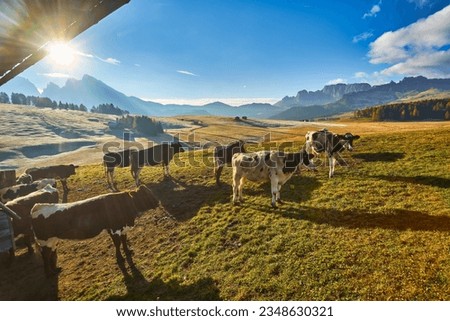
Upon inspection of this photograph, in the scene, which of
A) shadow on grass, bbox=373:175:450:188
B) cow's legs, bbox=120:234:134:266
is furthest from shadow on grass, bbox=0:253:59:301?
shadow on grass, bbox=373:175:450:188

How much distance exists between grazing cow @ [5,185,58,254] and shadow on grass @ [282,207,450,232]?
1279 centimetres

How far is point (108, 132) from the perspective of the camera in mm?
126250

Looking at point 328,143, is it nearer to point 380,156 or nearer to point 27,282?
point 380,156

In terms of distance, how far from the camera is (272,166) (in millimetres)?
14102

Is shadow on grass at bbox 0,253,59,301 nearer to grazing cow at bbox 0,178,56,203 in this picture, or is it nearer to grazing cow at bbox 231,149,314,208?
grazing cow at bbox 0,178,56,203

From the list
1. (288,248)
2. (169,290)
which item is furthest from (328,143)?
(169,290)

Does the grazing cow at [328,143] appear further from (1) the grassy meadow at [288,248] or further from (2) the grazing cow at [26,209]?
(2) the grazing cow at [26,209]

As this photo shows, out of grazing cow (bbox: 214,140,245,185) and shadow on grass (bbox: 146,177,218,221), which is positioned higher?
grazing cow (bbox: 214,140,245,185)

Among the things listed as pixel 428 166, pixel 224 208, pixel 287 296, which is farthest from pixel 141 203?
pixel 428 166

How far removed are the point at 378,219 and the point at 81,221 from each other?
12148 mm

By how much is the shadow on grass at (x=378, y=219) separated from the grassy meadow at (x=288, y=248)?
0.04m

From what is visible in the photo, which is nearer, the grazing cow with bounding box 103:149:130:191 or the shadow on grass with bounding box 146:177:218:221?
the shadow on grass with bounding box 146:177:218:221

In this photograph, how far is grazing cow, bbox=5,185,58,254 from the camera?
13023 millimetres

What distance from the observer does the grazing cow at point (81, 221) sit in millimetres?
10570
